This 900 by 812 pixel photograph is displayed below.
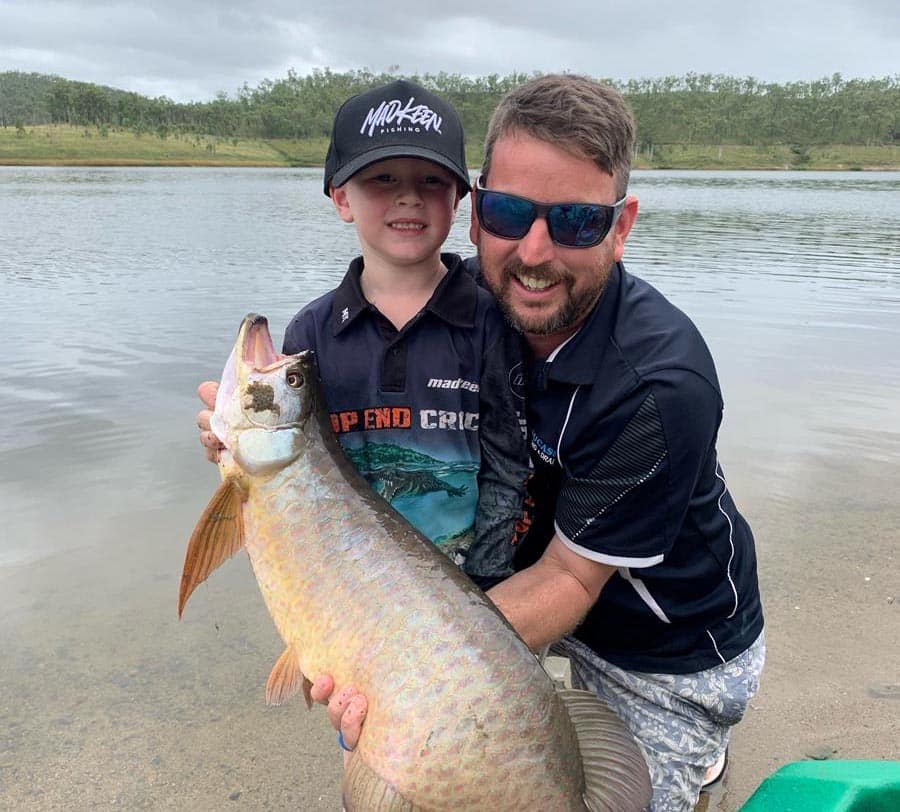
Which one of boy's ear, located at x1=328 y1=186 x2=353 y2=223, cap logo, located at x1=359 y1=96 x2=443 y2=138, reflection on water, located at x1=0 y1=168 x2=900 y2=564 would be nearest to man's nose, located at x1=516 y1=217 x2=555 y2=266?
cap logo, located at x1=359 y1=96 x2=443 y2=138

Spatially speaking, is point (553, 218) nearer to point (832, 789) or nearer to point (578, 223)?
point (578, 223)

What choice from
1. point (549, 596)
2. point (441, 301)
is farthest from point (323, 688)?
point (441, 301)

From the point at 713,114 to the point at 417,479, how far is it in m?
128

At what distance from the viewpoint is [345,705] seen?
228 centimetres

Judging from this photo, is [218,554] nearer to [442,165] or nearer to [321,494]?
[321,494]

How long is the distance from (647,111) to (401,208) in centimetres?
12828

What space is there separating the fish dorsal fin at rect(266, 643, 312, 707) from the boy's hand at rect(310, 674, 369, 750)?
12 centimetres

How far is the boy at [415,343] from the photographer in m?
2.80

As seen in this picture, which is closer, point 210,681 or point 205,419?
point 205,419

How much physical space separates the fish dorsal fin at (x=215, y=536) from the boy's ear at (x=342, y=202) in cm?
112

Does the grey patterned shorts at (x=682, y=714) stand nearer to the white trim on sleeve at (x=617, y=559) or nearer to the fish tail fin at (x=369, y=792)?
the white trim on sleeve at (x=617, y=559)

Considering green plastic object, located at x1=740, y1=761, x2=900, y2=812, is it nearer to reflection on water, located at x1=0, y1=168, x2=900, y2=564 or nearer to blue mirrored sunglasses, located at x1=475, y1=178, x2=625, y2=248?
blue mirrored sunglasses, located at x1=475, y1=178, x2=625, y2=248

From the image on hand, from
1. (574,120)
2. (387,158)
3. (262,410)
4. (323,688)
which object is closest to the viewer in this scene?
(323,688)

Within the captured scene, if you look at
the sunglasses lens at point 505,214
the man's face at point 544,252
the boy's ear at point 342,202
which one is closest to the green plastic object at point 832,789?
the man's face at point 544,252
